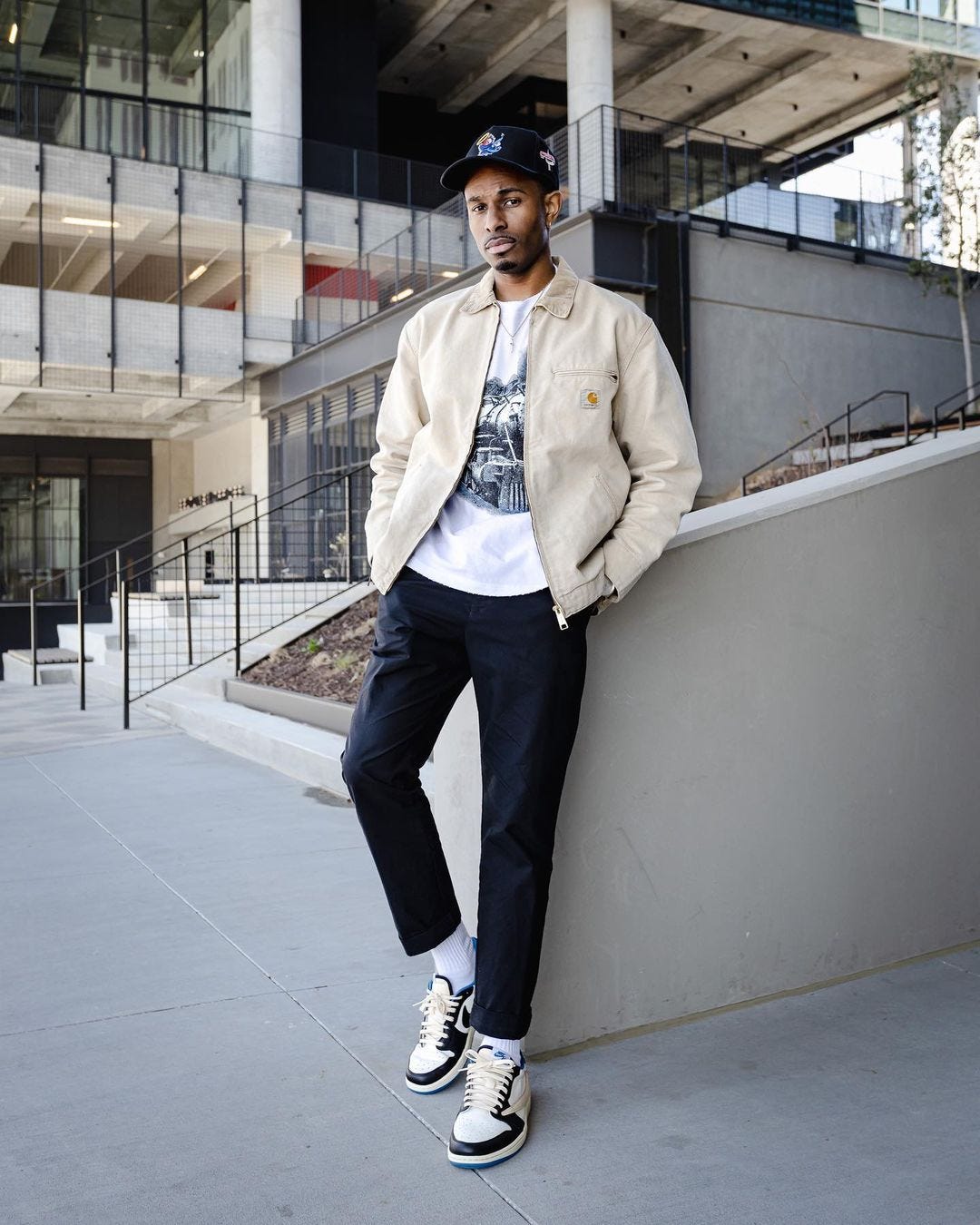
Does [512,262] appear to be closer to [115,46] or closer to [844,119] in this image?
[115,46]

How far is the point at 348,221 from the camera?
78.5ft

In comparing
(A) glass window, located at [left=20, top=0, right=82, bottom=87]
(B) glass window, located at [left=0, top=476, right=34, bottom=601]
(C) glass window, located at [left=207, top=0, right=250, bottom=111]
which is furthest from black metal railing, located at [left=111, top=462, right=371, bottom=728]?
(A) glass window, located at [left=20, top=0, right=82, bottom=87]

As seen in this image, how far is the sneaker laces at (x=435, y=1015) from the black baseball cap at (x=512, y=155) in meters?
1.75

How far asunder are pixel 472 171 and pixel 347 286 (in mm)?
19379

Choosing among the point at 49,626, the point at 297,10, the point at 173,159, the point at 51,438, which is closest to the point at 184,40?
the point at 297,10

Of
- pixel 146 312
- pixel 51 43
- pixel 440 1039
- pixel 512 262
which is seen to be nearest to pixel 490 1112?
pixel 440 1039

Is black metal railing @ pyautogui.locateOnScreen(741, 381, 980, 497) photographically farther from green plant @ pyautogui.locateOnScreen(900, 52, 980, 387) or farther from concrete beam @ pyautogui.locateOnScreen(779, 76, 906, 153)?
concrete beam @ pyautogui.locateOnScreen(779, 76, 906, 153)

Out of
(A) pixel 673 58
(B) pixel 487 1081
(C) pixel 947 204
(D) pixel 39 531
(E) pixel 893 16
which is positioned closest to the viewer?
(B) pixel 487 1081

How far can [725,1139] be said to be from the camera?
2305 mm

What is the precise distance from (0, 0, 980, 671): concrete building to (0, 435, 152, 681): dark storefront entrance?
0.21 feet

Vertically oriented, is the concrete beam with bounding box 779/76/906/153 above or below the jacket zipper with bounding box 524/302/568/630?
above

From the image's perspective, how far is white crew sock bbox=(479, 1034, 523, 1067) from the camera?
2459 millimetres

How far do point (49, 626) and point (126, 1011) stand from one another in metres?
21.1

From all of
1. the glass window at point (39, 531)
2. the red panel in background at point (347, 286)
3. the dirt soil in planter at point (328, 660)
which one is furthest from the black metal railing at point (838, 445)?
the glass window at point (39, 531)
